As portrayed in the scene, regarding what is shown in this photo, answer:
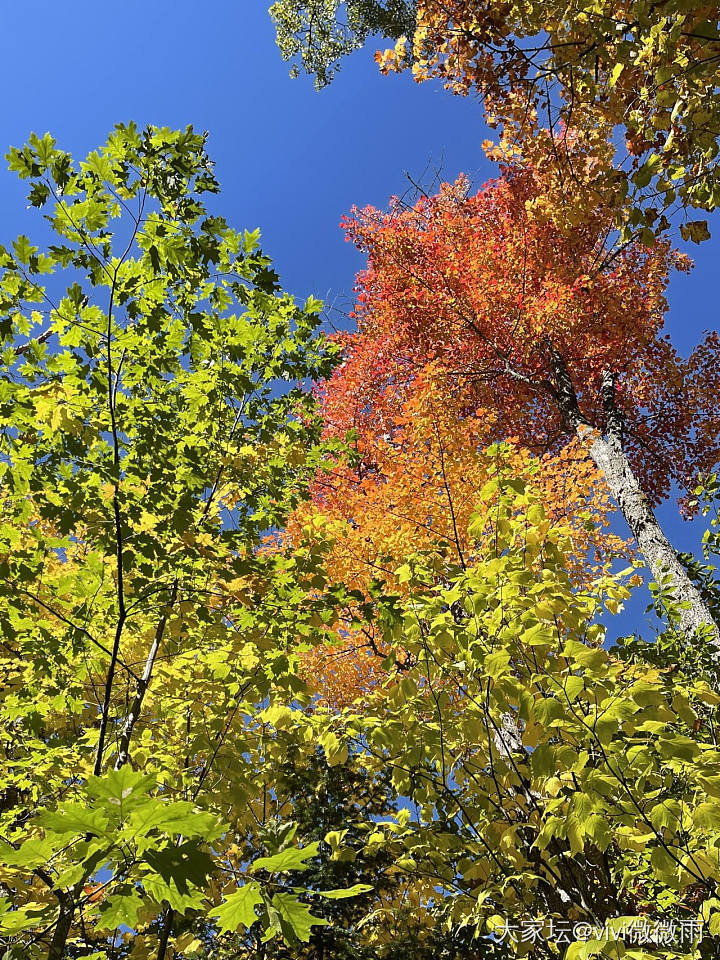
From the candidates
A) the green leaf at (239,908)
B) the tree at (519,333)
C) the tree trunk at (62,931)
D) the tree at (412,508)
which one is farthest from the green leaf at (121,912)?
the tree at (519,333)

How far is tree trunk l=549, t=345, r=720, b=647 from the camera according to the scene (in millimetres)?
7676

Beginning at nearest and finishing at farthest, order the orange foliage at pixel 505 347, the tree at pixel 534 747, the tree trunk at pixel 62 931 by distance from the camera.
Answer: the tree trunk at pixel 62 931 → the tree at pixel 534 747 → the orange foliage at pixel 505 347

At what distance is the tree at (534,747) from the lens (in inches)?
88.8

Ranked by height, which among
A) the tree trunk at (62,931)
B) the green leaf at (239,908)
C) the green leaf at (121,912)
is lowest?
the green leaf at (239,908)

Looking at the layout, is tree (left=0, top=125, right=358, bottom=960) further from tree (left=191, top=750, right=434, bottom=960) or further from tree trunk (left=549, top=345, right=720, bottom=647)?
tree trunk (left=549, top=345, right=720, bottom=647)

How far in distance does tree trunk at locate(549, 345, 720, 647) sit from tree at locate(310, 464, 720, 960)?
394 cm

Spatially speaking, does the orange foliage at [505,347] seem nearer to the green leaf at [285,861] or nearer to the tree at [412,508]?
the tree at [412,508]

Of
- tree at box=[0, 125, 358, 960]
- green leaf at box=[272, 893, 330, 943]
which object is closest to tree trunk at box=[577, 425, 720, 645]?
tree at box=[0, 125, 358, 960]

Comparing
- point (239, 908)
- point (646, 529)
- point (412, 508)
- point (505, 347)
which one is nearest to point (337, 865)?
point (412, 508)

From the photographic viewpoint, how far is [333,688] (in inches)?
411

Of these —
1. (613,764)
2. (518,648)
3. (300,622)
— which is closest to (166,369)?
(300,622)

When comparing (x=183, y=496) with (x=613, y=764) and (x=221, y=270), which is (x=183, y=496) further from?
(x=613, y=764)

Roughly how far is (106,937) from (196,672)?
17.1 feet

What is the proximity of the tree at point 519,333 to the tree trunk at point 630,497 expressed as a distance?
8 centimetres
